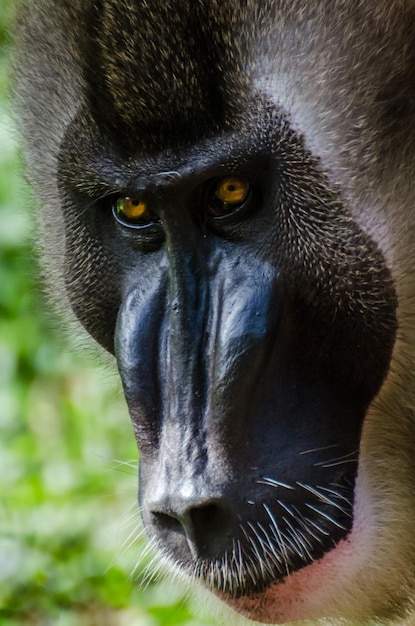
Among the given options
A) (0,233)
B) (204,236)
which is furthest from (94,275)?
(0,233)

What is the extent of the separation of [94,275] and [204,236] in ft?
1.65

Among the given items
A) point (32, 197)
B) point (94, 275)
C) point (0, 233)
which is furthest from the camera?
point (0, 233)

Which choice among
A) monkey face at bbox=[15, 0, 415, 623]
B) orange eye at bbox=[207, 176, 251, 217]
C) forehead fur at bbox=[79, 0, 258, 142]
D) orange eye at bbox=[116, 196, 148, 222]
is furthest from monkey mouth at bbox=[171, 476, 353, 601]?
A: forehead fur at bbox=[79, 0, 258, 142]

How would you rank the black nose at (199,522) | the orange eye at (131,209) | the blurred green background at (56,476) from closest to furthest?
the black nose at (199,522) → the orange eye at (131,209) → the blurred green background at (56,476)

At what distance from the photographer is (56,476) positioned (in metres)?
5.24

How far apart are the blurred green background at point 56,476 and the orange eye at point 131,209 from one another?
0.77m

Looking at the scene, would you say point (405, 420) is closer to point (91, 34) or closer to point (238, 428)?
point (238, 428)

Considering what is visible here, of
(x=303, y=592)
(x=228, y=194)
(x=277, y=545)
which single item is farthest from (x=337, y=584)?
(x=228, y=194)

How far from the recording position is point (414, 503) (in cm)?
303

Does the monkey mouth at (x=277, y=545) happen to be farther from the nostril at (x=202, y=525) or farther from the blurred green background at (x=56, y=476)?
the blurred green background at (x=56, y=476)

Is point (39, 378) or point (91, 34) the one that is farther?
point (39, 378)

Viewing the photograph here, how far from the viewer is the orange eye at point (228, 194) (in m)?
2.80

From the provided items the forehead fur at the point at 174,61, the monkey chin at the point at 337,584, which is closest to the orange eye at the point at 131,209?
the forehead fur at the point at 174,61

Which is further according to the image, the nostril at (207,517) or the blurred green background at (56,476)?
the blurred green background at (56,476)
